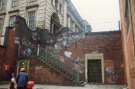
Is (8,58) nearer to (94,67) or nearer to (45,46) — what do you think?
(45,46)

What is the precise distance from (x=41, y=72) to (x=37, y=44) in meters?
4.50

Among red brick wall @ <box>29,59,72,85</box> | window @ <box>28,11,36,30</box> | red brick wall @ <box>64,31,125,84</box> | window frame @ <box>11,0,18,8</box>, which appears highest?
window frame @ <box>11,0,18,8</box>

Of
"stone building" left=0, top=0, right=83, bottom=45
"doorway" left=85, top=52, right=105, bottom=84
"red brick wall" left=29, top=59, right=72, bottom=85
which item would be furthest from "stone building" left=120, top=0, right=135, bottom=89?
"stone building" left=0, top=0, right=83, bottom=45

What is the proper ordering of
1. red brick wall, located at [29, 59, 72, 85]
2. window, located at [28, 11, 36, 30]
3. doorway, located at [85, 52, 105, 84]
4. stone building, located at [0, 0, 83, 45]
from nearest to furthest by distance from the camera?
1. red brick wall, located at [29, 59, 72, 85]
2. doorway, located at [85, 52, 105, 84]
3. stone building, located at [0, 0, 83, 45]
4. window, located at [28, 11, 36, 30]

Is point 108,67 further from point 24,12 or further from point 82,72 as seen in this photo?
point 24,12

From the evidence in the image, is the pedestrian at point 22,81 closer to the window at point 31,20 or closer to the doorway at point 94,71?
the doorway at point 94,71

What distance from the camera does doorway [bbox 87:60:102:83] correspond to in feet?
65.1

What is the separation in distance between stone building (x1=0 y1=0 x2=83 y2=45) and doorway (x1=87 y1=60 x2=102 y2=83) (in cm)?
698

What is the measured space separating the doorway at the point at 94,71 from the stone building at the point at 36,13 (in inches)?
275

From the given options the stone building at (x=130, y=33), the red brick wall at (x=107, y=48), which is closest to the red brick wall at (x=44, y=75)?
the red brick wall at (x=107, y=48)

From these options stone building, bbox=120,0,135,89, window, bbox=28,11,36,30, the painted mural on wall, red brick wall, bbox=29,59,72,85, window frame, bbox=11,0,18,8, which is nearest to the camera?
stone building, bbox=120,0,135,89

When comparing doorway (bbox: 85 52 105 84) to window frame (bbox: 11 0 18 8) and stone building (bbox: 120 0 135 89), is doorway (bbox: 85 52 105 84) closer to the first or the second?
stone building (bbox: 120 0 135 89)

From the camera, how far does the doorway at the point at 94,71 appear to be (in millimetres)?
19828

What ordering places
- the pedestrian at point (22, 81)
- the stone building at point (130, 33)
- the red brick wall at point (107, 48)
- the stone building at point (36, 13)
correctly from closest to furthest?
the stone building at point (130, 33) < the pedestrian at point (22, 81) < the red brick wall at point (107, 48) < the stone building at point (36, 13)
